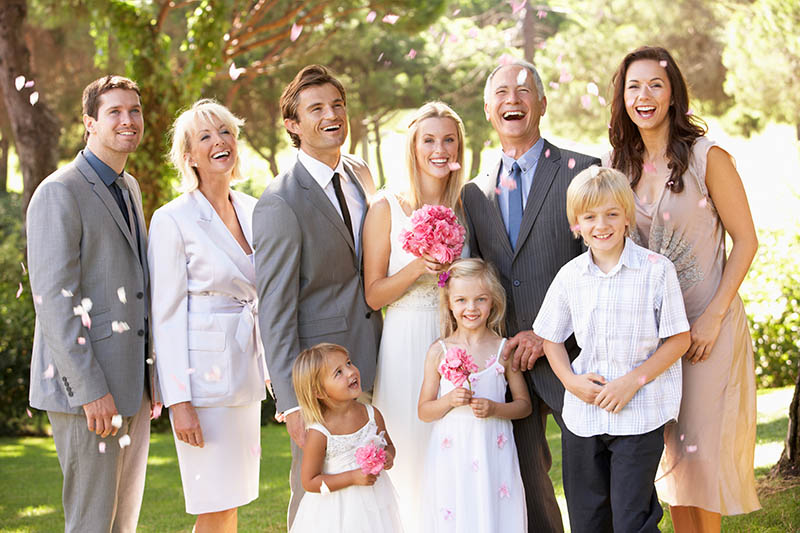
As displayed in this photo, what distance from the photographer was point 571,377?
3594mm

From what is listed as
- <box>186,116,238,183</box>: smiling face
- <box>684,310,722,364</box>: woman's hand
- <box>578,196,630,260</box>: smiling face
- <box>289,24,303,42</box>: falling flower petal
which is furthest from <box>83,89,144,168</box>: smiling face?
<box>289,24,303,42</box>: falling flower petal

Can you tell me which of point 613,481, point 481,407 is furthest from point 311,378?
point 613,481

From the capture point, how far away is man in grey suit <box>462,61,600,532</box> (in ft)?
13.0

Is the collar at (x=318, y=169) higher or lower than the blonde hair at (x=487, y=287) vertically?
higher

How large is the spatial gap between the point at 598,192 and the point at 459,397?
1045 millimetres

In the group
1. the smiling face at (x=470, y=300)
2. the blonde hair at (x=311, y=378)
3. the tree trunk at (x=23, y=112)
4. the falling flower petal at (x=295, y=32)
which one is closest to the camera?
the blonde hair at (x=311, y=378)

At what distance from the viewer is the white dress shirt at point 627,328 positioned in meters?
3.49

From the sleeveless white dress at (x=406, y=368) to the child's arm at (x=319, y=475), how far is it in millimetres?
371

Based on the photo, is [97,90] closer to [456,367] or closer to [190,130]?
[190,130]

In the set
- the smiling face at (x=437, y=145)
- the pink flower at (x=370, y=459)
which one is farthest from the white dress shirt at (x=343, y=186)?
the pink flower at (x=370, y=459)

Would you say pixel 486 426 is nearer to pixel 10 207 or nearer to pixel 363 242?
pixel 363 242

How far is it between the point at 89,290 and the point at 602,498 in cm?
236

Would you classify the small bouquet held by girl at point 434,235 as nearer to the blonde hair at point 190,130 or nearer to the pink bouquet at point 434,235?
the pink bouquet at point 434,235

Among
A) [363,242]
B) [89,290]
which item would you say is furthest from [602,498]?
[89,290]
